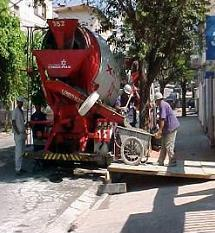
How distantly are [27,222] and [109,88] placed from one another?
21.4 feet

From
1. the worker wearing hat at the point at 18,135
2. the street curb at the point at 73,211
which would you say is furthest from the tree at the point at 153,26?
the street curb at the point at 73,211

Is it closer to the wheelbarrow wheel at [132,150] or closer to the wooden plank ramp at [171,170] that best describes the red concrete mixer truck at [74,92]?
the wheelbarrow wheel at [132,150]

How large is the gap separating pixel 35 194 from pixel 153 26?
24.6ft

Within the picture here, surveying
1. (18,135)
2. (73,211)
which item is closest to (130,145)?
(18,135)

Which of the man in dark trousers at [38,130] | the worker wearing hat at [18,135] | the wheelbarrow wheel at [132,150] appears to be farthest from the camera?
the man in dark trousers at [38,130]

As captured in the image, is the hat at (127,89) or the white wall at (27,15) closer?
the hat at (127,89)

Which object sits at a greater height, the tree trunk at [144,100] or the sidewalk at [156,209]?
the tree trunk at [144,100]

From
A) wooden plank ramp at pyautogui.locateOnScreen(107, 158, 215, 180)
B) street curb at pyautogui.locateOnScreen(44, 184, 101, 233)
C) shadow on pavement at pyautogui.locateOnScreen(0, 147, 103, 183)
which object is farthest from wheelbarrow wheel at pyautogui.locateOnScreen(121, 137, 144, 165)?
street curb at pyautogui.locateOnScreen(44, 184, 101, 233)

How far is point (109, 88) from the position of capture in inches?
599

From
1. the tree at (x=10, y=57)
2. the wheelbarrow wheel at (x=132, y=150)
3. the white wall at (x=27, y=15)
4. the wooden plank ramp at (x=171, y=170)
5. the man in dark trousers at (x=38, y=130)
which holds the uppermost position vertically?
the white wall at (x=27, y=15)

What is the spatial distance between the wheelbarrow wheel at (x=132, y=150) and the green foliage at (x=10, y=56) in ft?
45.8

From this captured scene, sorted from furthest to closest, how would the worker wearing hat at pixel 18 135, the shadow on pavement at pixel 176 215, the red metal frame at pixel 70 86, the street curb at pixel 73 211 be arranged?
the worker wearing hat at pixel 18 135, the red metal frame at pixel 70 86, the street curb at pixel 73 211, the shadow on pavement at pixel 176 215

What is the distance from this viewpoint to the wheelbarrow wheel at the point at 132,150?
13867 mm

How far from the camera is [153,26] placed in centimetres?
1734
